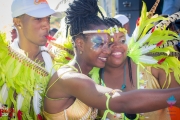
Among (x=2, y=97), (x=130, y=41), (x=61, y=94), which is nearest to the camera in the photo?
(x=61, y=94)

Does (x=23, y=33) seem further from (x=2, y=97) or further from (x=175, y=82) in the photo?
(x=175, y=82)

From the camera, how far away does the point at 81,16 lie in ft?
7.28

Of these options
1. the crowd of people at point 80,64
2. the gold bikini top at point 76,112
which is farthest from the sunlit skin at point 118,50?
the gold bikini top at point 76,112

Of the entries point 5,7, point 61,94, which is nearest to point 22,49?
point 5,7

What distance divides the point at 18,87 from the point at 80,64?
1.46ft

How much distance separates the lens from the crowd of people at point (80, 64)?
209cm

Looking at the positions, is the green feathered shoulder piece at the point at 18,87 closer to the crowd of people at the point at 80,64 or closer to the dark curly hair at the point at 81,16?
the crowd of people at the point at 80,64

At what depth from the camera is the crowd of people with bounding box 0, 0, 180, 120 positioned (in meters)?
2.09

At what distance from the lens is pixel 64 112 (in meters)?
2.10

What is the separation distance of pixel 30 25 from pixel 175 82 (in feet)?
3.65

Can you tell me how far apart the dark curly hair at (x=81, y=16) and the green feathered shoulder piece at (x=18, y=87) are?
394 mm

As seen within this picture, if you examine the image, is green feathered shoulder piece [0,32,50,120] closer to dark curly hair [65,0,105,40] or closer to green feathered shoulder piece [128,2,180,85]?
dark curly hair [65,0,105,40]

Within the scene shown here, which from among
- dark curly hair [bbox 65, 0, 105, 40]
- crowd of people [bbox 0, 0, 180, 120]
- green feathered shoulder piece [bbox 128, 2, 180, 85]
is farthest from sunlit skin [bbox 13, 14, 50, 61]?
green feathered shoulder piece [bbox 128, 2, 180, 85]

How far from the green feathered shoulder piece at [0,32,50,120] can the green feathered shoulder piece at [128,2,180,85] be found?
678 millimetres
